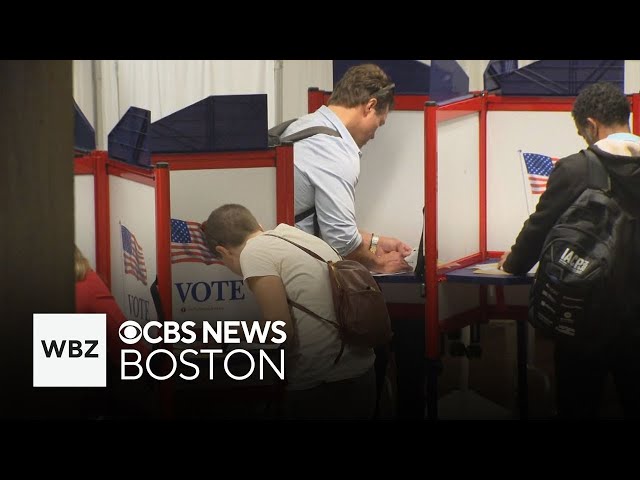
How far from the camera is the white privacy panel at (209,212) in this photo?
382cm

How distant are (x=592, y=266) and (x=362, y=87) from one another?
1.11 m

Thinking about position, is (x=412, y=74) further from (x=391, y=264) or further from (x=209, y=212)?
(x=209, y=212)

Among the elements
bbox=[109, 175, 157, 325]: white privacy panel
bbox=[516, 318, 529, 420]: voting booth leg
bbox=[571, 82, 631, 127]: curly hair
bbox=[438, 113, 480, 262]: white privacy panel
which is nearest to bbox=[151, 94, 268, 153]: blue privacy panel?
bbox=[109, 175, 157, 325]: white privacy panel

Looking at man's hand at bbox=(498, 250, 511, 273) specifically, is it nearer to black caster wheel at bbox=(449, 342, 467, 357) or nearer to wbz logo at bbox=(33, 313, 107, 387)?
black caster wheel at bbox=(449, 342, 467, 357)

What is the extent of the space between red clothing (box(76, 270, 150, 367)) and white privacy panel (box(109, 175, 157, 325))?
0.05 metres

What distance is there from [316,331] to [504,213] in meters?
1.24

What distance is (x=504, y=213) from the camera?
15.4ft

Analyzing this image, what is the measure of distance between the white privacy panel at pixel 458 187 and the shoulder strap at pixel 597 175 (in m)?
0.55

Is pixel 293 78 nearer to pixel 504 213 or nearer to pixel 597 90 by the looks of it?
pixel 504 213

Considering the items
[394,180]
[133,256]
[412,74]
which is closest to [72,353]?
[133,256]

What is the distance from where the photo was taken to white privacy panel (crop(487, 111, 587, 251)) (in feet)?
15.0

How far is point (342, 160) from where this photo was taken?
438cm

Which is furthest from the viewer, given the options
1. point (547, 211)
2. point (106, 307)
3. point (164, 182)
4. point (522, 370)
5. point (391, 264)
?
point (522, 370)
